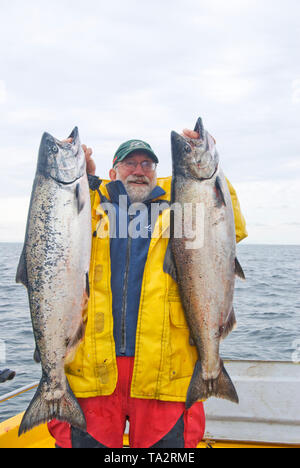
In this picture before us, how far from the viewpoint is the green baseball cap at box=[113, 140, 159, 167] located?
3.65 metres

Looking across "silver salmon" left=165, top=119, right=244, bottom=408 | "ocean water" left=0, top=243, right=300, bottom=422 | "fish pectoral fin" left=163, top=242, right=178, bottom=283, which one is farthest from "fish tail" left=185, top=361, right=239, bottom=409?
"ocean water" left=0, top=243, right=300, bottom=422

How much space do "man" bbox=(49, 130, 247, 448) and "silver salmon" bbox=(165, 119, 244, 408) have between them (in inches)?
4.3

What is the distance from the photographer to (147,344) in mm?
2996

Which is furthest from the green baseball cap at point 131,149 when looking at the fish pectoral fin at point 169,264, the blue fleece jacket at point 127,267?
the fish pectoral fin at point 169,264

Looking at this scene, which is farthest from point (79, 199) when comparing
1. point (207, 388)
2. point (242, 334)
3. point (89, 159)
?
point (242, 334)

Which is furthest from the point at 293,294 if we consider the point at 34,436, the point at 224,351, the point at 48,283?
the point at 48,283

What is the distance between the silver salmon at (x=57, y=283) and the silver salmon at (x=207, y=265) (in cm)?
69

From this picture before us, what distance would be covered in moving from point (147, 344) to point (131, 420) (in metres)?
0.60

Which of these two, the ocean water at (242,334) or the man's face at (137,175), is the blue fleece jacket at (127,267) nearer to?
the man's face at (137,175)

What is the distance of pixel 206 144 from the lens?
124 inches

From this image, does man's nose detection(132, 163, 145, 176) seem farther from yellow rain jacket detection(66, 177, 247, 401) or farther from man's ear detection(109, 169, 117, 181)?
yellow rain jacket detection(66, 177, 247, 401)

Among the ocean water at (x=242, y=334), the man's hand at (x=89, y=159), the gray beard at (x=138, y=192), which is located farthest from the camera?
the ocean water at (x=242, y=334)

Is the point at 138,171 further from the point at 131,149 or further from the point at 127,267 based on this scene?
the point at 127,267

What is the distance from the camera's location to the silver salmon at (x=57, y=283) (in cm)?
293
